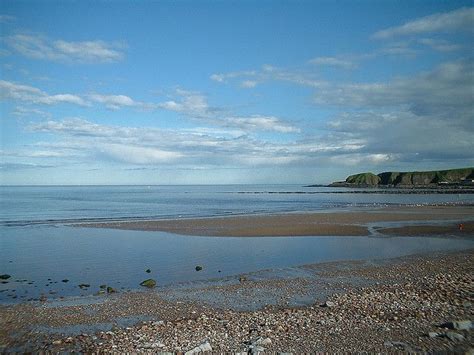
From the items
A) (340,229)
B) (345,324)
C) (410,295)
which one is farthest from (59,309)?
(340,229)

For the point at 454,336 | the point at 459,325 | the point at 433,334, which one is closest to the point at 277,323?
the point at 433,334

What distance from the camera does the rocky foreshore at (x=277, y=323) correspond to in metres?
7.63

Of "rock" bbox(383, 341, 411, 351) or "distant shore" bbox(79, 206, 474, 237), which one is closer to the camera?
"rock" bbox(383, 341, 411, 351)

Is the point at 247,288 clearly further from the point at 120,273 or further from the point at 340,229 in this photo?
the point at 340,229

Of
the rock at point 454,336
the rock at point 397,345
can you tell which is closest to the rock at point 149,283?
the rock at point 397,345

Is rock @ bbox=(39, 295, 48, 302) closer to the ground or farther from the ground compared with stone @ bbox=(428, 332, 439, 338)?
closer to the ground

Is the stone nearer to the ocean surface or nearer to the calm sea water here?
the ocean surface

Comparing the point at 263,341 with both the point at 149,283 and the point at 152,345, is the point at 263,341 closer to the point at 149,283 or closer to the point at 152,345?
the point at 152,345

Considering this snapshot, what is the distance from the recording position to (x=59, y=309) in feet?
36.9

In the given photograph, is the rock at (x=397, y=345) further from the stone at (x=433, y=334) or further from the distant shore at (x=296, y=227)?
the distant shore at (x=296, y=227)

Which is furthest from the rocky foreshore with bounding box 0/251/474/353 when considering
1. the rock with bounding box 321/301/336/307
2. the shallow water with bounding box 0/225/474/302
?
the shallow water with bounding box 0/225/474/302

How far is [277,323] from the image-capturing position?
8891mm

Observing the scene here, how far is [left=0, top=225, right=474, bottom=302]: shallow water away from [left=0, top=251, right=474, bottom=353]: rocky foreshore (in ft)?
8.83

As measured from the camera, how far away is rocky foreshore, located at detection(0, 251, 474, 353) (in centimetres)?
763
